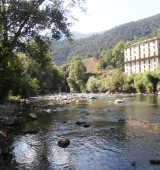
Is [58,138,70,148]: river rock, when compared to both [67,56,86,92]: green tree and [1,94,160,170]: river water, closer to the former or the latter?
[1,94,160,170]: river water

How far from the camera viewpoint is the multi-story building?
8466cm

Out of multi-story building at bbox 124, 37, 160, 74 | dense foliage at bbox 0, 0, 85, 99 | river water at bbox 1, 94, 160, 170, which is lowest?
river water at bbox 1, 94, 160, 170

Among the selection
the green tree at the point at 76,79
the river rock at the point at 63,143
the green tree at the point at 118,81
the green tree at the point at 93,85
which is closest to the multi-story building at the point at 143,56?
the green tree at the point at 118,81

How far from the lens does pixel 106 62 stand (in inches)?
6088

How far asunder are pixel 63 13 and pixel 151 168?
13.5 m

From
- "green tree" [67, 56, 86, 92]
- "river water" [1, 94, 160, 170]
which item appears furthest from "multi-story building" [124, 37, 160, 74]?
"river water" [1, 94, 160, 170]

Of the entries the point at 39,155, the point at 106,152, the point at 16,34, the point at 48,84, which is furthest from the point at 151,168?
the point at 48,84

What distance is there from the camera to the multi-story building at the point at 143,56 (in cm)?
8466

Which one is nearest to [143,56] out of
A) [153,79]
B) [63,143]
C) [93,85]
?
[93,85]

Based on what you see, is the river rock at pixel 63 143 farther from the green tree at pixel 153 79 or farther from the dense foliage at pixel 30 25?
the green tree at pixel 153 79

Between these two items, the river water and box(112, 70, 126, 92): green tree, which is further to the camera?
box(112, 70, 126, 92): green tree

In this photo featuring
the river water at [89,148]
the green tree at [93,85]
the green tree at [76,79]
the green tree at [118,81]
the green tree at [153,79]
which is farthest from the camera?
the green tree at [76,79]

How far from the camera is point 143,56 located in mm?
93000

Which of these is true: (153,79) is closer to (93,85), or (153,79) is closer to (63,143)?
(93,85)
